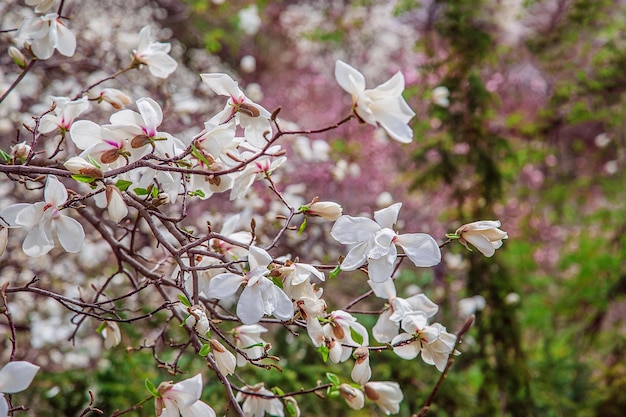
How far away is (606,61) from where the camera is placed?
105 inches

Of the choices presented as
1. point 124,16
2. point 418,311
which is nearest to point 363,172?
point 124,16

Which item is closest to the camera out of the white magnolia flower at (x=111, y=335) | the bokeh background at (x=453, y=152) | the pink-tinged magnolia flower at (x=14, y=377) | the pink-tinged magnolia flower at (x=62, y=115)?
the pink-tinged magnolia flower at (x=14, y=377)

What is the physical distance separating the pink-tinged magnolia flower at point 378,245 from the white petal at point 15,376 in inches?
14.2

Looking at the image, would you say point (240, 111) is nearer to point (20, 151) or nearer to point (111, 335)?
point (20, 151)

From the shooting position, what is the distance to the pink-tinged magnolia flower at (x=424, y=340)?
757mm

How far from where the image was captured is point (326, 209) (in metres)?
0.74

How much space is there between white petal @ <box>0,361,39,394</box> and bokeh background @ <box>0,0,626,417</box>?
0.64m

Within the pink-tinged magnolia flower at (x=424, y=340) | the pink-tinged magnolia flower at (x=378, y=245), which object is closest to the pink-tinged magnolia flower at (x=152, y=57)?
the pink-tinged magnolia flower at (x=378, y=245)

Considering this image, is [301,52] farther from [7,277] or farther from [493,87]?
[7,277]

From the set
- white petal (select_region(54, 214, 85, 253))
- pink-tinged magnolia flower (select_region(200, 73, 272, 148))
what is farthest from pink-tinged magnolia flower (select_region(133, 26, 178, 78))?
white petal (select_region(54, 214, 85, 253))

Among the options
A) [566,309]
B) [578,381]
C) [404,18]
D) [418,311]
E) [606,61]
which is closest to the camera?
[418,311]

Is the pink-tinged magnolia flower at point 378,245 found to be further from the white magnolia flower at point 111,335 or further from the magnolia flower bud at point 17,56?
the magnolia flower bud at point 17,56

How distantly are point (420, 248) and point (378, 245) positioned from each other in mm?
57

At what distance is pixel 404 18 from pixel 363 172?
0.87 meters
